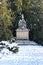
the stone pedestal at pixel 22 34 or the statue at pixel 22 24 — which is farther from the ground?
the statue at pixel 22 24

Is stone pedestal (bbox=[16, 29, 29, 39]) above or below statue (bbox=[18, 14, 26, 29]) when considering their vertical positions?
below

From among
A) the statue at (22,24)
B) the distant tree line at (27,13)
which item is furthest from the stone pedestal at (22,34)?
the distant tree line at (27,13)

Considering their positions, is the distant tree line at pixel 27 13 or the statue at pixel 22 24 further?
the distant tree line at pixel 27 13

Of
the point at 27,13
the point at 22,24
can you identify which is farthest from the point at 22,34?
the point at 27,13

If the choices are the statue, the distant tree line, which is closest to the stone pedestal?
the statue

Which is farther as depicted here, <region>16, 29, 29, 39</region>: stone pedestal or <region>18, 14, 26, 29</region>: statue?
<region>18, 14, 26, 29</region>: statue

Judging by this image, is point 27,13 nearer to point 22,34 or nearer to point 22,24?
point 22,24

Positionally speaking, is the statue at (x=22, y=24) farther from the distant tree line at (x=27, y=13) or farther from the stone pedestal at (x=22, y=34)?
the distant tree line at (x=27, y=13)

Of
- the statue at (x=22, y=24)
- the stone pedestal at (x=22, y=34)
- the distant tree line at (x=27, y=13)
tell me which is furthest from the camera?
the distant tree line at (x=27, y=13)

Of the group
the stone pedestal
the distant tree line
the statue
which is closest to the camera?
the stone pedestal

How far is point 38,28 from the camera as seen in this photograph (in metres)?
25.5

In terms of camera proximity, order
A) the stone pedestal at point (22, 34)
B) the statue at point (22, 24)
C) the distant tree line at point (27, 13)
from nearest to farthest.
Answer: the stone pedestal at point (22, 34) → the statue at point (22, 24) → the distant tree line at point (27, 13)

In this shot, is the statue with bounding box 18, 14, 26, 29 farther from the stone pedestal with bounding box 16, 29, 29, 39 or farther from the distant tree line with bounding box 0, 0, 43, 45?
the distant tree line with bounding box 0, 0, 43, 45

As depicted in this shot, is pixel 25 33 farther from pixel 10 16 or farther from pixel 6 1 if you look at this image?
pixel 6 1
